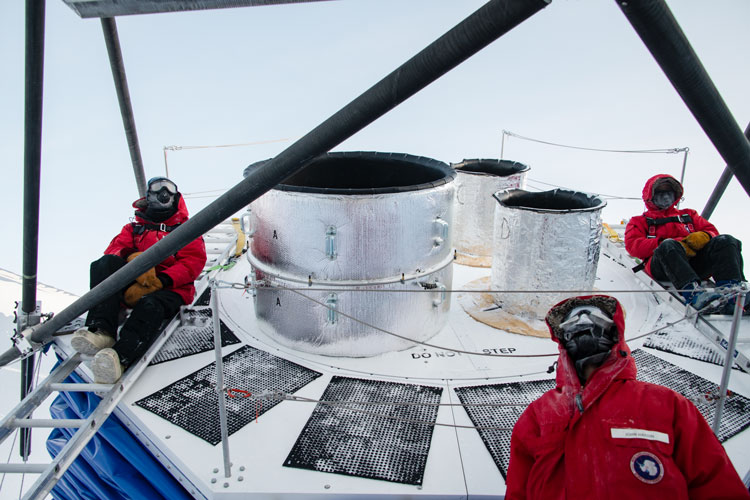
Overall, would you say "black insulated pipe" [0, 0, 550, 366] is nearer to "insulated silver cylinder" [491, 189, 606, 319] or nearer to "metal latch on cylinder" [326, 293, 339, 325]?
"metal latch on cylinder" [326, 293, 339, 325]

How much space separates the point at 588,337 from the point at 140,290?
2.91 metres

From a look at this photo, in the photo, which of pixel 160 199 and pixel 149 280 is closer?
pixel 149 280

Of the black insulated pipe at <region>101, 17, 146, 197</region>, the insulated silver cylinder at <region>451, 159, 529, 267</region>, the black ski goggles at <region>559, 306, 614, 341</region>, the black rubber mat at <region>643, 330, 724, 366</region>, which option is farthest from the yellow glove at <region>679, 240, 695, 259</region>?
the black insulated pipe at <region>101, 17, 146, 197</region>

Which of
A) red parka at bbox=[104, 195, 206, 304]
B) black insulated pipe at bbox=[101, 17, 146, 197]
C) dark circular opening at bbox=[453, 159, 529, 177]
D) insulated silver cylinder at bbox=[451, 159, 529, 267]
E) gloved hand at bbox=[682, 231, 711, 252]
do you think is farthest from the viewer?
dark circular opening at bbox=[453, 159, 529, 177]

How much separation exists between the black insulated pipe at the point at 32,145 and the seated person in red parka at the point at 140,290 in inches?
23.1

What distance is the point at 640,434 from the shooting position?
160 cm

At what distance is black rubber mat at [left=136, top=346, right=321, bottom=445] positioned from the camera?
267cm

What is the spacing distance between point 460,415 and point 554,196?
233cm

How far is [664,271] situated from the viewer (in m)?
3.97

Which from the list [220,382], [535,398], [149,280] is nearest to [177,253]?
[149,280]

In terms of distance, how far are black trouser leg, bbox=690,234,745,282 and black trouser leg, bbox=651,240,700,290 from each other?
0.13 metres

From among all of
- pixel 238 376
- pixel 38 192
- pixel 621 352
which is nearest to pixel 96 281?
pixel 38 192

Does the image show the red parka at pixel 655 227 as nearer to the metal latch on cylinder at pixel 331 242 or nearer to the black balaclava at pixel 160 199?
the metal latch on cylinder at pixel 331 242

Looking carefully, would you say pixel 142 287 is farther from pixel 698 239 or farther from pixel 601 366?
pixel 698 239
